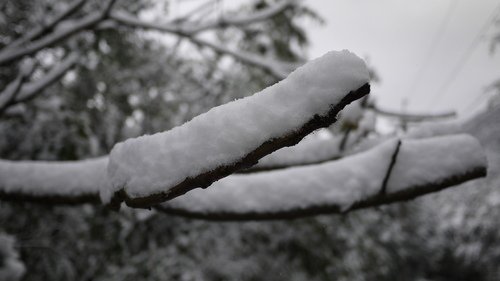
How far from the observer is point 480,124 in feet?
4.04

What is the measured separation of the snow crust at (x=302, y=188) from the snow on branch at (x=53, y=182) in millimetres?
287

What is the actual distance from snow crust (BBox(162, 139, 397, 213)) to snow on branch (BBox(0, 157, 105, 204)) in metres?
0.29

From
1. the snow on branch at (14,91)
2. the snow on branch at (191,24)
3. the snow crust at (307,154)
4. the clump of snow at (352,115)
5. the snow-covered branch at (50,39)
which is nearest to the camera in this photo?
the clump of snow at (352,115)

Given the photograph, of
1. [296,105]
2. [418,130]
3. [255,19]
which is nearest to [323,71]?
[296,105]

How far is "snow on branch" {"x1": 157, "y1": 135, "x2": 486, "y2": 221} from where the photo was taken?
36.8 inches

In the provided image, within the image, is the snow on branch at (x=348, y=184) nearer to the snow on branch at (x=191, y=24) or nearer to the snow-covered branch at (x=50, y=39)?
the snow-covered branch at (x=50, y=39)

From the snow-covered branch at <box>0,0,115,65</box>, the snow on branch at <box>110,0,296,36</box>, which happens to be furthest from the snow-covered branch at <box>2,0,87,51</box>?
the snow on branch at <box>110,0,296,36</box>

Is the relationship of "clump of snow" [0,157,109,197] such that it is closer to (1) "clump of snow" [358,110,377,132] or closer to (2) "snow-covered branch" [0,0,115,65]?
(1) "clump of snow" [358,110,377,132]

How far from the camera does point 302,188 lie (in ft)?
3.47

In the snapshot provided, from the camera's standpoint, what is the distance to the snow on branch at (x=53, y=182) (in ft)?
3.69

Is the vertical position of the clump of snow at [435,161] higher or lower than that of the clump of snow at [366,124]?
higher

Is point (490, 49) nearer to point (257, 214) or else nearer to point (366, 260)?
point (366, 260)

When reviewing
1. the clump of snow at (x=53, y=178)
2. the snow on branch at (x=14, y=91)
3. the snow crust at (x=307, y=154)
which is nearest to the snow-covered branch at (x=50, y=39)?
the snow on branch at (x=14, y=91)

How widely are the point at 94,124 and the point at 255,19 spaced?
2.70 m
